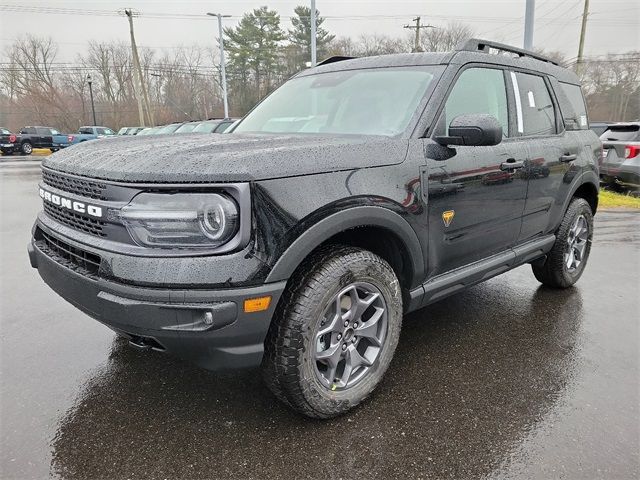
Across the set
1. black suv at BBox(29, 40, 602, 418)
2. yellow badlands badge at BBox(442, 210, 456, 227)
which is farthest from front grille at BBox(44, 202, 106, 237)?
yellow badlands badge at BBox(442, 210, 456, 227)

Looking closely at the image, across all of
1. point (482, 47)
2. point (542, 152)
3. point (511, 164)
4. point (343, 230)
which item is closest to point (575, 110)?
point (542, 152)

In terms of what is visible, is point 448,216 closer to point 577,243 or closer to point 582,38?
point 577,243

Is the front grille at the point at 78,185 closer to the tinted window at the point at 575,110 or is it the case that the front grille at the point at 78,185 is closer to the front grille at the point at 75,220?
the front grille at the point at 75,220

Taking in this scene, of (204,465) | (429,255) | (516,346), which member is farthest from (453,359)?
(204,465)

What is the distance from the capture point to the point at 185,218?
1.88 meters

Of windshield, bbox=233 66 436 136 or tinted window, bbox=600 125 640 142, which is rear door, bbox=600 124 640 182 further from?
windshield, bbox=233 66 436 136

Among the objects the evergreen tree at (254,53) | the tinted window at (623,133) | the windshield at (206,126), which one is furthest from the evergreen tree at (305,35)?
the tinted window at (623,133)

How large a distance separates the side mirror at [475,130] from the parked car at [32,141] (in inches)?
1282

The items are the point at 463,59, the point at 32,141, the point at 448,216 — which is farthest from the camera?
the point at 32,141

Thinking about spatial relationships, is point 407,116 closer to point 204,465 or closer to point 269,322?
point 269,322

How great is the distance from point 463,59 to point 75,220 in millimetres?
2520

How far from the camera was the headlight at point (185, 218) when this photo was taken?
6.15 feet

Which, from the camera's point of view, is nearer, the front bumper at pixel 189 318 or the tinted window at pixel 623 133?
the front bumper at pixel 189 318

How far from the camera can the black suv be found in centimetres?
188
